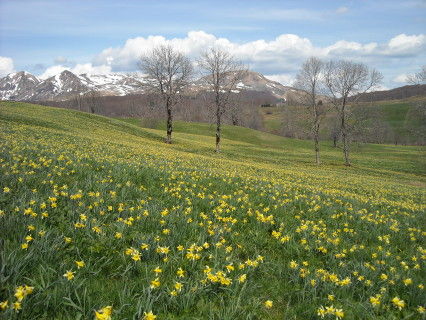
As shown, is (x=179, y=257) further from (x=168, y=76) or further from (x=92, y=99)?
(x=92, y=99)

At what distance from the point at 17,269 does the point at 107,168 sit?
6.21 m

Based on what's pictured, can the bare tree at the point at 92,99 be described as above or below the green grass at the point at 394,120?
above

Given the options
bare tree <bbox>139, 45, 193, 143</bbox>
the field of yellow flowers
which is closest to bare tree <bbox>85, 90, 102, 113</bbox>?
bare tree <bbox>139, 45, 193, 143</bbox>

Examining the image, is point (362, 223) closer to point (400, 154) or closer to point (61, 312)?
point (61, 312)

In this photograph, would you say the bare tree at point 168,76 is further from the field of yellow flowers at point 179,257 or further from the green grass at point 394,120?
the green grass at point 394,120

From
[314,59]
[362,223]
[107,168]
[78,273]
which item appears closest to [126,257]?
[78,273]

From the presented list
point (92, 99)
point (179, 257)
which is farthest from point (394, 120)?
point (179, 257)

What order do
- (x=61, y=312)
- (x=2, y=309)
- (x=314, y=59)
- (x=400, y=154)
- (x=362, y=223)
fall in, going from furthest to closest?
(x=400, y=154) → (x=314, y=59) → (x=362, y=223) → (x=61, y=312) → (x=2, y=309)

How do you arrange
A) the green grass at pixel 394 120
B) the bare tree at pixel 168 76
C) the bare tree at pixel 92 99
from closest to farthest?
the bare tree at pixel 168 76 → the bare tree at pixel 92 99 → the green grass at pixel 394 120

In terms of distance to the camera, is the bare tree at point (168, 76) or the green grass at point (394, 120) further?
the green grass at point (394, 120)

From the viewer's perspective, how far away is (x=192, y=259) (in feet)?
15.4

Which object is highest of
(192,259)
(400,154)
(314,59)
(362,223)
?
(314,59)

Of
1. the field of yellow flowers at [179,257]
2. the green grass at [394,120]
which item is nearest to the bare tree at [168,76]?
the field of yellow flowers at [179,257]

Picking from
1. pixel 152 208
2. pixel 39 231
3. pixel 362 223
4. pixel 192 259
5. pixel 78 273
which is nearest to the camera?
pixel 78 273
